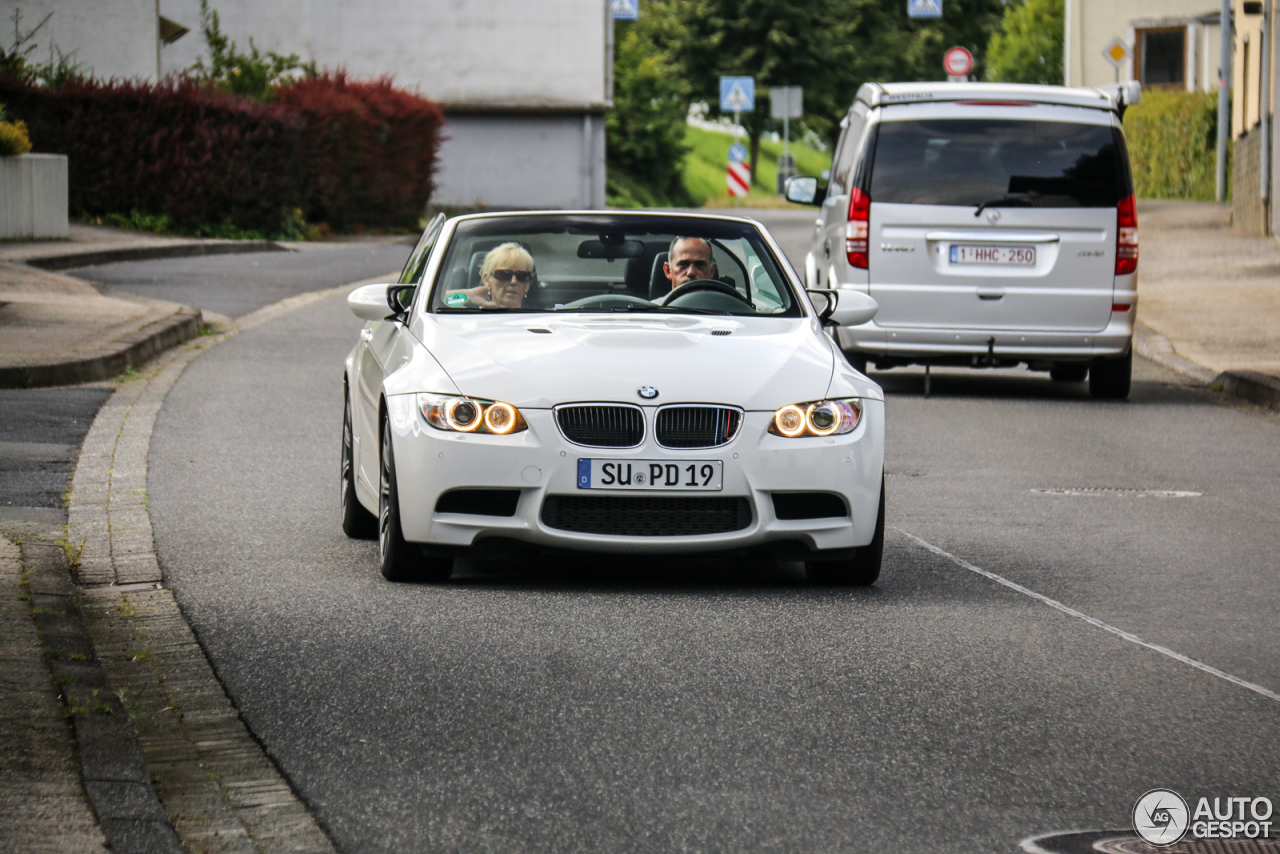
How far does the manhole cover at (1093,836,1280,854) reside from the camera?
4.02 m

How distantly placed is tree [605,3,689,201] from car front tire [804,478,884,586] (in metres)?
53.0

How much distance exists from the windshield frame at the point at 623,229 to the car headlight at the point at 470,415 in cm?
106

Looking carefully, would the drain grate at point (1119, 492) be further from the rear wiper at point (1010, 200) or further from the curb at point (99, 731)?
the curb at point (99, 731)

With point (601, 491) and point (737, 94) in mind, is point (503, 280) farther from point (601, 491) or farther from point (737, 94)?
point (737, 94)

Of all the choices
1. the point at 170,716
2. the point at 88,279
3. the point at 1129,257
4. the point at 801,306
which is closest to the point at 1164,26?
the point at 88,279

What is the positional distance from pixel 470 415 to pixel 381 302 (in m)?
1.35

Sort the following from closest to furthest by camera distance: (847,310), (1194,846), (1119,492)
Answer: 1. (1194,846)
2. (847,310)
3. (1119,492)

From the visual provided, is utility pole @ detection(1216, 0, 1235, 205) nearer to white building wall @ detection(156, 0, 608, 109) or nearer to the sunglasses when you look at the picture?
white building wall @ detection(156, 0, 608, 109)

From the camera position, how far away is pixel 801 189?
14547 mm

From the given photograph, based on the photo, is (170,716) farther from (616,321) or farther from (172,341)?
(172,341)

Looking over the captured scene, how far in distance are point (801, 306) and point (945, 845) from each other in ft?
12.9

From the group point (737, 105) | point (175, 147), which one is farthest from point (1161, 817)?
point (737, 105)

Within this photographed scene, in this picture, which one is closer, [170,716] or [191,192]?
[170,716]

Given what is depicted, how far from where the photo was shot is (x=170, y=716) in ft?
16.3
